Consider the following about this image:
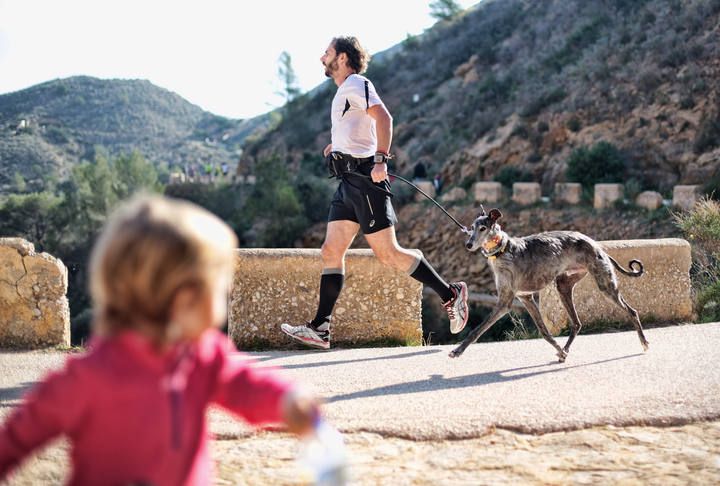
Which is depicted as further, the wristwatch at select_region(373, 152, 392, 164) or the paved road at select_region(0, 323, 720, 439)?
the wristwatch at select_region(373, 152, 392, 164)

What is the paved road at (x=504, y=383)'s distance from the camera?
14.7 ft

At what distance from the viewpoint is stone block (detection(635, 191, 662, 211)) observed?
24469mm

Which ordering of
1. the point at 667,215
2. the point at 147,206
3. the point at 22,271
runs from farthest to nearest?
the point at 667,215
the point at 22,271
the point at 147,206

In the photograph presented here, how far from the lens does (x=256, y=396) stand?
2117 millimetres

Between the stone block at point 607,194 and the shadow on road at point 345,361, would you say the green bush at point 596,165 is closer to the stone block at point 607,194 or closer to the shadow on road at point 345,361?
the stone block at point 607,194

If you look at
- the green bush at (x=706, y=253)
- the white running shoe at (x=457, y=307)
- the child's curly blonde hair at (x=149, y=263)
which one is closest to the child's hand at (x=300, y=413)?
the child's curly blonde hair at (x=149, y=263)

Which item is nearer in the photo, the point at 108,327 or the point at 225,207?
the point at 108,327

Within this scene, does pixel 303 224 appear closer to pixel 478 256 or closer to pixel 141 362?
pixel 478 256

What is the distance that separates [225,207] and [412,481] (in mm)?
44903

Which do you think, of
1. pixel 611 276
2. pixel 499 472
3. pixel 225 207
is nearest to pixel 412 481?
pixel 499 472

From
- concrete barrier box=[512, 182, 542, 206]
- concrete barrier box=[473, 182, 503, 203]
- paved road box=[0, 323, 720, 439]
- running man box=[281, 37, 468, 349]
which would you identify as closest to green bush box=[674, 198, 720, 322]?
paved road box=[0, 323, 720, 439]

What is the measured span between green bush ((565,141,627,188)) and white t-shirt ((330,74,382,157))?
22.7 metres

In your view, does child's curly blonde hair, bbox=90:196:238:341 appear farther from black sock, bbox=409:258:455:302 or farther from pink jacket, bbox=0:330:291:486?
black sock, bbox=409:258:455:302

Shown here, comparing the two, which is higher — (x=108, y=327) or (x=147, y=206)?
(x=147, y=206)
